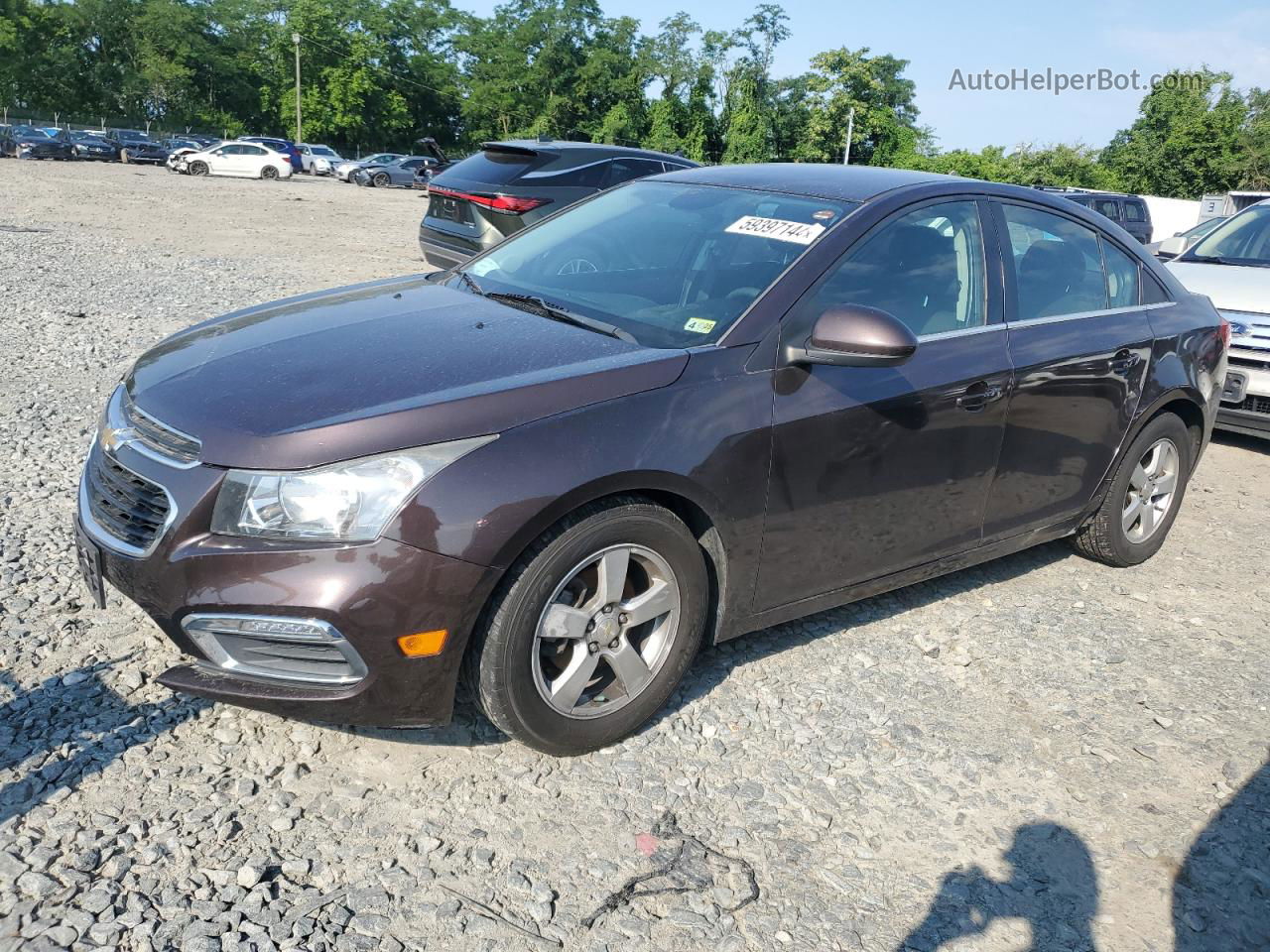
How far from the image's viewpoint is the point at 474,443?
9.12ft

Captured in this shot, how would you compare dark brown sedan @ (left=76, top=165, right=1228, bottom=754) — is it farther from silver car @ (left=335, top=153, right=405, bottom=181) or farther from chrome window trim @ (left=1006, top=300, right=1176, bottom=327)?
silver car @ (left=335, top=153, right=405, bottom=181)

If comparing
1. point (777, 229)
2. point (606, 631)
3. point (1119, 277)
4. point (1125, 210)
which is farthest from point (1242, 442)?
point (1125, 210)

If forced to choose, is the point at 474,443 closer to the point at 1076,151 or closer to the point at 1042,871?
the point at 1042,871

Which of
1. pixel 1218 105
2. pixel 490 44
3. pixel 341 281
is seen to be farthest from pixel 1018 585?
pixel 490 44

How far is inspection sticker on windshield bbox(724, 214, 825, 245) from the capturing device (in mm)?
3696

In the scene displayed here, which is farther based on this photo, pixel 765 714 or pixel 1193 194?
pixel 1193 194

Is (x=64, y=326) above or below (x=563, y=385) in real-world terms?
below

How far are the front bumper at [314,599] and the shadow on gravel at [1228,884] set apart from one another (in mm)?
2010

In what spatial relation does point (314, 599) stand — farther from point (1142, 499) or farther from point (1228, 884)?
point (1142, 499)

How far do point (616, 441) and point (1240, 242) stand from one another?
24.1 feet

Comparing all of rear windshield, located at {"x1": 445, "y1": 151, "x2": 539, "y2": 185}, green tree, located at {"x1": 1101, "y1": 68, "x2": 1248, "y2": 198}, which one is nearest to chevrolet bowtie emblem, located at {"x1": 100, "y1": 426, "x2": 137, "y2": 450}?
rear windshield, located at {"x1": 445, "y1": 151, "x2": 539, "y2": 185}

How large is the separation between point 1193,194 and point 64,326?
6099 cm

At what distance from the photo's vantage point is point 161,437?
2.95 m

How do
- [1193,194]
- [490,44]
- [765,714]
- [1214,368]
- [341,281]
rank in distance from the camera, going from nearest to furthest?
[765,714] → [1214,368] → [341,281] → [1193,194] → [490,44]
